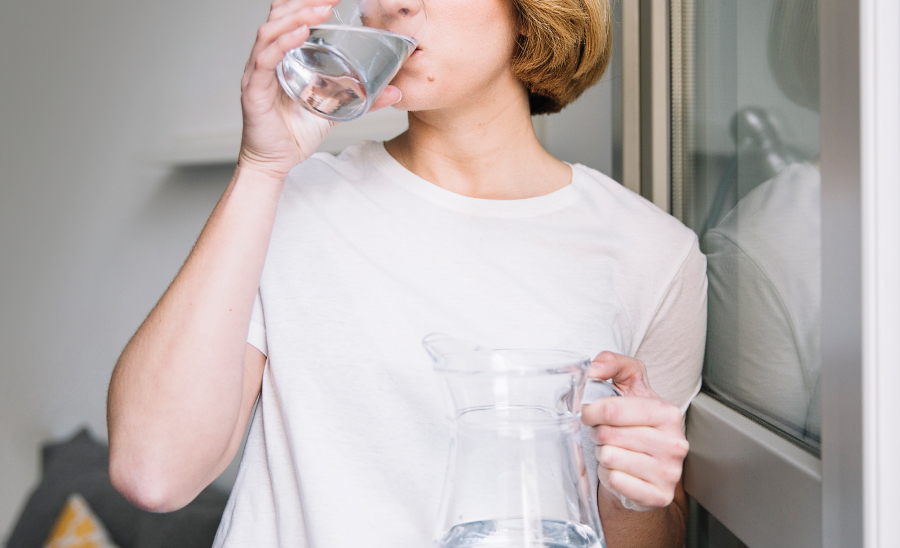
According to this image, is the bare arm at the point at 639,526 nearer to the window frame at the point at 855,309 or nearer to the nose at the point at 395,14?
the window frame at the point at 855,309

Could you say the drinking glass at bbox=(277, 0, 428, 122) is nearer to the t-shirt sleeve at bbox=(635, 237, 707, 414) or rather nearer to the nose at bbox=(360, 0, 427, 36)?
the nose at bbox=(360, 0, 427, 36)

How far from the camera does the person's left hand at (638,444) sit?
0.46 metres

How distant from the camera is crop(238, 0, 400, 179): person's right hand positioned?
1.81 ft

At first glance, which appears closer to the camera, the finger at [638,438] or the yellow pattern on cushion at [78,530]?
the finger at [638,438]

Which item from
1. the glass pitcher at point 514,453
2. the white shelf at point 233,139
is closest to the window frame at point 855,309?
the glass pitcher at point 514,453

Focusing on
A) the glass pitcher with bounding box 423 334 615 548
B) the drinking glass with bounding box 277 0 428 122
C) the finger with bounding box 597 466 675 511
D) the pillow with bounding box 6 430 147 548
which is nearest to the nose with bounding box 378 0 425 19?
the drinking glass with bounding box 277 0 428 122

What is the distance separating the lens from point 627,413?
18.0 inches

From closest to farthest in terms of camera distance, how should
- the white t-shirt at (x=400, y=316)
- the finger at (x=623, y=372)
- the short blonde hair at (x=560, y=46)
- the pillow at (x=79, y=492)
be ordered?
the finger at (x=623, y=372), the white t-shirt at (x=400, y=316), the short blonde hair at (x=560, y=46), the pillow at (x=79, y=492)

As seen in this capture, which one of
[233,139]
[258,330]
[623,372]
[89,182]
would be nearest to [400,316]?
[258,330]

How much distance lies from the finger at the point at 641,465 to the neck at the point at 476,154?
0.48 metres

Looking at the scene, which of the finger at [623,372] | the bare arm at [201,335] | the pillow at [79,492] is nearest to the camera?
the finger at [623,372]

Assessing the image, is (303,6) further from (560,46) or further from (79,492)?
(79,492)

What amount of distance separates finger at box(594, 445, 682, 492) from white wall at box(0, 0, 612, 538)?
6.05 feet

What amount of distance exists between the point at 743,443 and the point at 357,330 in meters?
0.45
